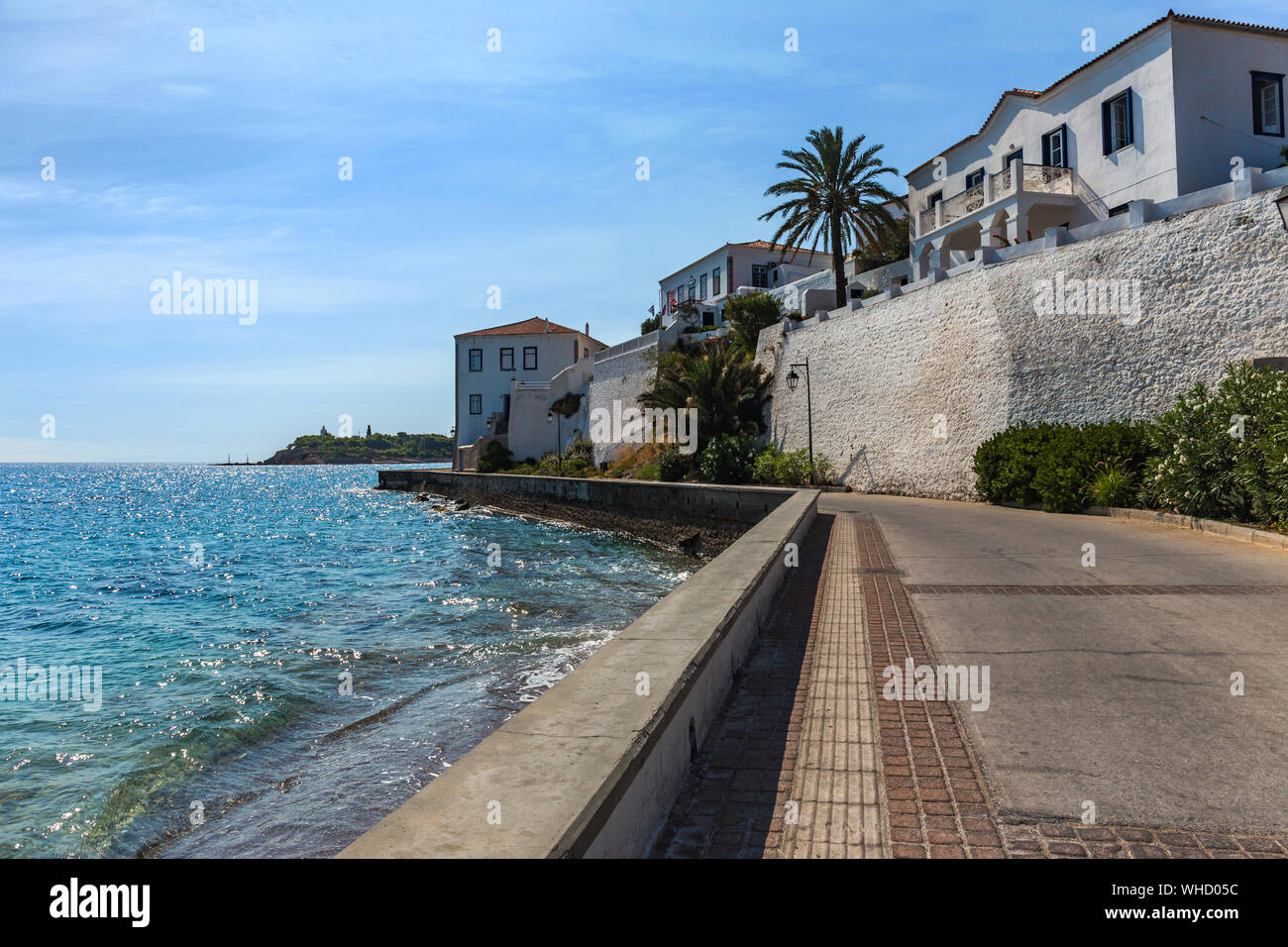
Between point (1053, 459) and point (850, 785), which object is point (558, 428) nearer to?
point (1053, 459)

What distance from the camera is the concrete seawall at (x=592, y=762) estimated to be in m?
2.27

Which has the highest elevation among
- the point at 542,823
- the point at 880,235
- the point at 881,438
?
the point at 880,235

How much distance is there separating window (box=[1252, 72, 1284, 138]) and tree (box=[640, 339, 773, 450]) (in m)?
17.9

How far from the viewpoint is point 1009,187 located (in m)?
27.7

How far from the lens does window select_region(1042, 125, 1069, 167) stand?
26984 mm

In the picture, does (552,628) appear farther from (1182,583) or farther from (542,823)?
(542,823)

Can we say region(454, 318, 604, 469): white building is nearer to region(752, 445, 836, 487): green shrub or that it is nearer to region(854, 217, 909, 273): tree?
region(854, 217, 909, 273): tree

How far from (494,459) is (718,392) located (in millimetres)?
26185

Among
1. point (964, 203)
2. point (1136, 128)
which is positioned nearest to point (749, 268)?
point (964, 203)

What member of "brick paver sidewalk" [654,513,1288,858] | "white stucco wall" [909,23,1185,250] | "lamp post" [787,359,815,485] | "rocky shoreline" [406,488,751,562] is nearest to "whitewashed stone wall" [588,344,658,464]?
"rocky shoreline" [406,488,751,562]

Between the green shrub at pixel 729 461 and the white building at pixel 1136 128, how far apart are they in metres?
9.64

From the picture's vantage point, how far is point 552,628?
12.6 m
